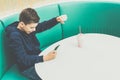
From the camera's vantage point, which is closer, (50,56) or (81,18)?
(50,56)

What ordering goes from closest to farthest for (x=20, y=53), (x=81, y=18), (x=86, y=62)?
(x=86, y=62)
(x=20, y=53)
(x=81, y=18)

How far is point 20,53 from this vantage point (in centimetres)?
193

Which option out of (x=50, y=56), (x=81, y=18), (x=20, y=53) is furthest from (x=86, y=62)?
(x=81, y=18)

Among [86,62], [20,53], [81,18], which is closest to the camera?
[86,62]

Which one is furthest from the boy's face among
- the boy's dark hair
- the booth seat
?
the booth seat

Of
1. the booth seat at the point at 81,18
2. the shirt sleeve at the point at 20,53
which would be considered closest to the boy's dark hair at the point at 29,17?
the shirt sleeve at the point at 20,53

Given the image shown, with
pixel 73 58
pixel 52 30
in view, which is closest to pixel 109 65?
pixel 73 58

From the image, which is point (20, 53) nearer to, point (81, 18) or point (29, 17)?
point (29, 17)

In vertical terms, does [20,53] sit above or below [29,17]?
below

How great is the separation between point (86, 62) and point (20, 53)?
18.9 inches

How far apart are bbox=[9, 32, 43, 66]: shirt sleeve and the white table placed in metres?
0.06

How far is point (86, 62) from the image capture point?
1.82 meters

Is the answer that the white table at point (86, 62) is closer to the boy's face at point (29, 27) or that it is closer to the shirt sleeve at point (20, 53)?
the shirt sleeve at point (20, 53)

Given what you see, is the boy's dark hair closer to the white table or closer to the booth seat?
the white table
